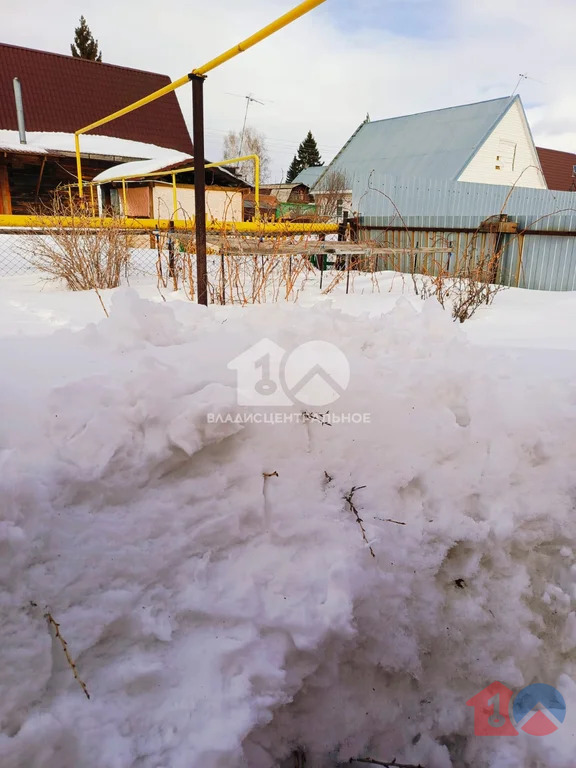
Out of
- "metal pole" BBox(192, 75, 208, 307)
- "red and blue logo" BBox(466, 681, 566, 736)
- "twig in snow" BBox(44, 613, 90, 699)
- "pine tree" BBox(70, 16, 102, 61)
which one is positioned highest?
"pine tree" BBox(70, 16, 102, 61)

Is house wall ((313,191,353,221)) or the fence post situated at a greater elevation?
house wall ((313,191,353,221))

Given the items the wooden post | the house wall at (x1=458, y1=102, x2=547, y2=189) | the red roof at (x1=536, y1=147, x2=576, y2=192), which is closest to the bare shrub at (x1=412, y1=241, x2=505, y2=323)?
the wooden post

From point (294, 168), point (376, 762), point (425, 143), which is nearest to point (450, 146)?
point (425, 143)

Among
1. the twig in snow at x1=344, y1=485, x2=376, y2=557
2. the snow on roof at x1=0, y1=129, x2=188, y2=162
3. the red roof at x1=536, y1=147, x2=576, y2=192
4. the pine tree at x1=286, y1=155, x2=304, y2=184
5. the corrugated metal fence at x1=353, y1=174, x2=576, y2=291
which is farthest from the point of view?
the pine tree at x1=286, y1=155, x2=304, y2=184

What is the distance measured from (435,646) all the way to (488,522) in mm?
451

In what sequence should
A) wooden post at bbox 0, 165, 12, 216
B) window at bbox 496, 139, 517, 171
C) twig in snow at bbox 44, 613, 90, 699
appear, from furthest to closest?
window at bbox 496, 139, 517, 171 < wooden post at bbox 0, 165, 12, 216 < twig in snow at bbox 44, 613, 90, 699

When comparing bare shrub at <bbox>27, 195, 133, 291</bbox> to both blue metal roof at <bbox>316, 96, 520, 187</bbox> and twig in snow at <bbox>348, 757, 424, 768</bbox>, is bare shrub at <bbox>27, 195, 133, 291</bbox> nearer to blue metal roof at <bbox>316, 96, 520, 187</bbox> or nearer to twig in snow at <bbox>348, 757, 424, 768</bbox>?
twig in snow at <bbox>348, 757, 424, 768</bbox>

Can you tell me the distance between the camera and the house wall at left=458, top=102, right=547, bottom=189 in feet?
72.3

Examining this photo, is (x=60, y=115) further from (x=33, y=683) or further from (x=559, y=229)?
(x=33, y=683)

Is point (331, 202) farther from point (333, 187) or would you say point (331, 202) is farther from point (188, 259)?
point (188, 259)

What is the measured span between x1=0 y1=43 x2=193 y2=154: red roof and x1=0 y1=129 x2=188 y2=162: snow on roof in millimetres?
590

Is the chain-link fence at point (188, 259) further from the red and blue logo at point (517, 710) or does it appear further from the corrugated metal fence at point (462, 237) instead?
the red and blue logo at point (517, 710)

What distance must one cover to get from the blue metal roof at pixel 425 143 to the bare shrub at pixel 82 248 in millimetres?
16174

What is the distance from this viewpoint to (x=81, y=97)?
16.9 meters
